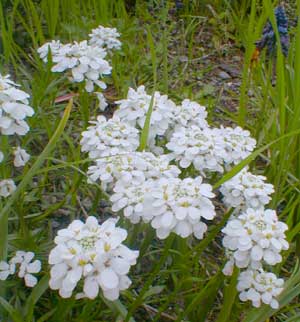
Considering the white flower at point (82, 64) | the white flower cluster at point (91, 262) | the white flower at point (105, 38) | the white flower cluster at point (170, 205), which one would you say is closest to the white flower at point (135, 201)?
the white flower cluster at point (170, 205)

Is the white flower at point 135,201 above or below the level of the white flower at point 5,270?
above

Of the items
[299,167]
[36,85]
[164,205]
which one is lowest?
[299,167]

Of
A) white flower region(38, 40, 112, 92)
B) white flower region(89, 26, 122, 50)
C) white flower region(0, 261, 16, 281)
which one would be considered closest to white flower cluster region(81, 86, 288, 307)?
white flower region(38, 40, 112, 92)

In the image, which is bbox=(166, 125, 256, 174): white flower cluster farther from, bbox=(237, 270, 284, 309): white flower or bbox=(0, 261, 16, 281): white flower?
bbox=(0, 261, 16, 281): white flower

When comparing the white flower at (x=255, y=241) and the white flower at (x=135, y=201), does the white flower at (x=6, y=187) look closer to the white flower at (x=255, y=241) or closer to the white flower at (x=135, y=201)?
the white flower at (x=135, y=201)

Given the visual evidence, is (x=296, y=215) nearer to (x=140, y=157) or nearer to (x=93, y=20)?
(x=140, y=157)

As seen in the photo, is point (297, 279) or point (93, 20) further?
point (93, 20)

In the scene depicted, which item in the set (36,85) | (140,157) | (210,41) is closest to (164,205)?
(140,157)
